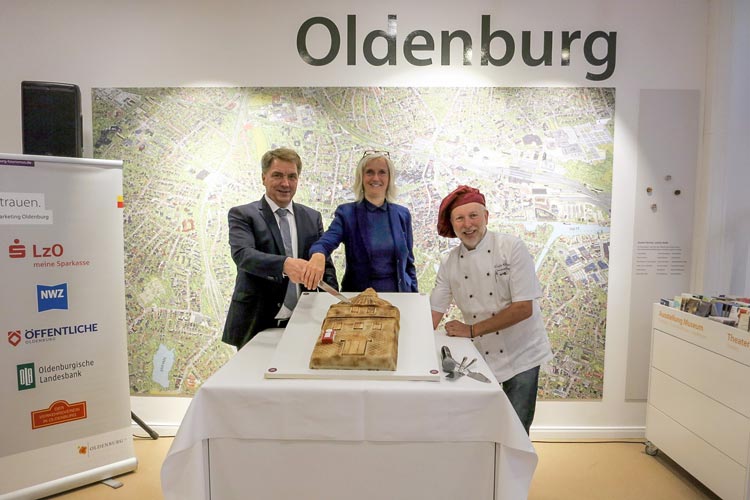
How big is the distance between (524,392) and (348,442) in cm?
111

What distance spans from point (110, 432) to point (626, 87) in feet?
12.5

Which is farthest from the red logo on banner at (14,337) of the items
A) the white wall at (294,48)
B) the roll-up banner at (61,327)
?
the white wall at (294,48)

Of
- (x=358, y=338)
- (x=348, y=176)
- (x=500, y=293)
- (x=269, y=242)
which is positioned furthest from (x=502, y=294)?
(x=348, y=176)

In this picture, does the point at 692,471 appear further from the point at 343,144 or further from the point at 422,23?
the point at 422,23

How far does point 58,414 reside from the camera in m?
2.58

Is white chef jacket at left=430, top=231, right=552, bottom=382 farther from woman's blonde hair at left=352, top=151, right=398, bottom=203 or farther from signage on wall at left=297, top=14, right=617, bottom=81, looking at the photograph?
signage on wall at left=297, top=14, right=617, bottom=81

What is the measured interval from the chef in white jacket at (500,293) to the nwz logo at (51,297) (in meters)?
1.96

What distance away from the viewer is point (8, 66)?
10.5 ft

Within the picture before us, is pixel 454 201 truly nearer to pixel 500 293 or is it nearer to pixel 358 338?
pixel 500 293

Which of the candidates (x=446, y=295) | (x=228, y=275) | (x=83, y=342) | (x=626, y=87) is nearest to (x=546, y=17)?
(x=626, y=87)

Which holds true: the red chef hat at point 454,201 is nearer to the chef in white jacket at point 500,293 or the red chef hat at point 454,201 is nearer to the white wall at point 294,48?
the chef in white jacket at point 500,293

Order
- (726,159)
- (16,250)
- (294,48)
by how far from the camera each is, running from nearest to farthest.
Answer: (16,250), (726,159), (294,48)

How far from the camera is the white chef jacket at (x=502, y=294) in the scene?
2166mm

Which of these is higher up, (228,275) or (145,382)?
(228,275)
